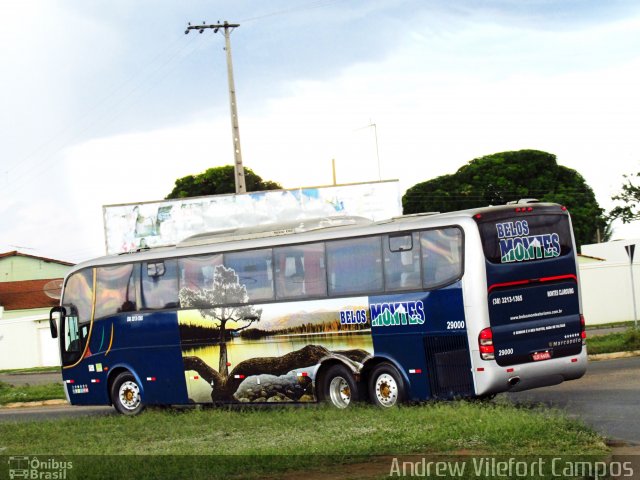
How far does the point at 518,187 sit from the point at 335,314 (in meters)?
64.4

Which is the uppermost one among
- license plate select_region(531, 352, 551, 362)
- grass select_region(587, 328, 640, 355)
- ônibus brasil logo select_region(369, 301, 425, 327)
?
ônibus brasil logo select_region(369, 301, 425, 327)

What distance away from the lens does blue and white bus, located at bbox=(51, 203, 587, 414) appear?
53.6 feet

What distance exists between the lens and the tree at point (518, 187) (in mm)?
79625

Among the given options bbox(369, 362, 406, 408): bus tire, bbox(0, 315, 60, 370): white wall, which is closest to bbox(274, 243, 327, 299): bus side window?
bbox(369, 362, 406, 408): bus tire

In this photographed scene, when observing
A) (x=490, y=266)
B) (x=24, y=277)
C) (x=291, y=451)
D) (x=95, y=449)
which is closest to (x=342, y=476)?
(x=291, y=451)

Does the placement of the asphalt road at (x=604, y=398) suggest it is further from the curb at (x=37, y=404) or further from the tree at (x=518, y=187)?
the tree at (x=518, y=187)

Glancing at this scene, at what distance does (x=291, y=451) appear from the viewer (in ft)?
38.3

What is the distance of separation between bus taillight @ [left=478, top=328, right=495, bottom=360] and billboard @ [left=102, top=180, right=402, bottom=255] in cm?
2485

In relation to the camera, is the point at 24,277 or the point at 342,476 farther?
the point at 24,277

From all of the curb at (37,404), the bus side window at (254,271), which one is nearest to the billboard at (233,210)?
the curb at (37,404)

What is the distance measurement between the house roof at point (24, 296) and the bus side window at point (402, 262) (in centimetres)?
5924

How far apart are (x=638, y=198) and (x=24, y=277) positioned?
49.4 m

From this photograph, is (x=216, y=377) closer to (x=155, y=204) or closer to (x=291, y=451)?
(x=291, y=451)

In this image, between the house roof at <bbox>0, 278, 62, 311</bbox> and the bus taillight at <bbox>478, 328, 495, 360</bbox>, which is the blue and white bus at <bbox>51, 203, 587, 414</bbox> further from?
the house roof at <bbox>0, 278, 62, 311</bbox>
